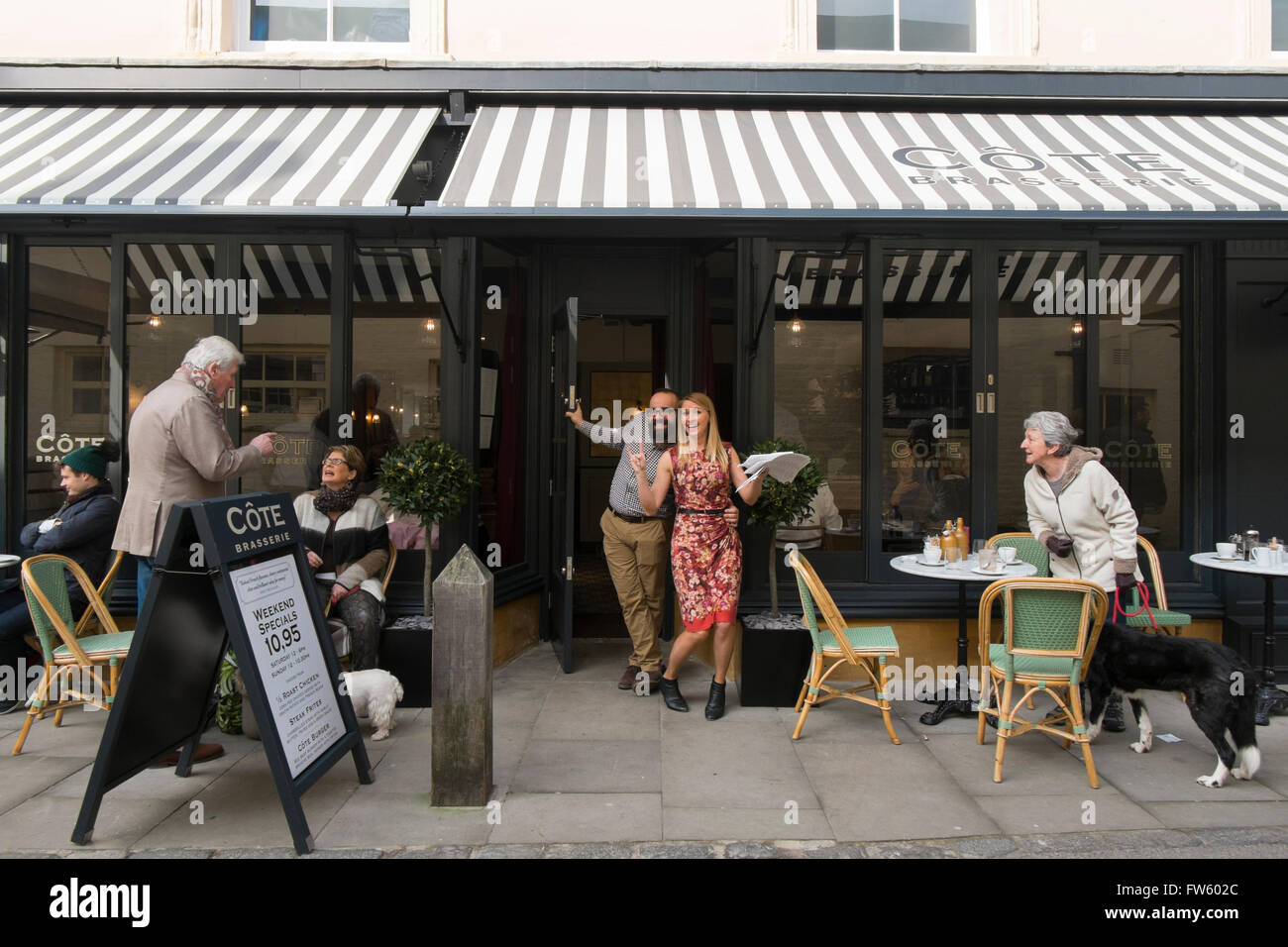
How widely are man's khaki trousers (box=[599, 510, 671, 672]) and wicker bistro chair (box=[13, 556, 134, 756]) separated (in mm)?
2936

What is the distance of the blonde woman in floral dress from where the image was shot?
5.28 m

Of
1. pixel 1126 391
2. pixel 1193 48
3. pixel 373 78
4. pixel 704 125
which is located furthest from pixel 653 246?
pixel 1193 48

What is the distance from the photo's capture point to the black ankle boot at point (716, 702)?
5301 mm

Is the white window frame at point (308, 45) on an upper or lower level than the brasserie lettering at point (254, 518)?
upper

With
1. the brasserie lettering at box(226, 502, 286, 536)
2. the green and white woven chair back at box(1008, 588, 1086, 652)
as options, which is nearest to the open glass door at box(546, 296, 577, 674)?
the brasserie lettering at box(226, 502, 286, 536)

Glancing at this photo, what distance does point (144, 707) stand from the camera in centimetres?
377

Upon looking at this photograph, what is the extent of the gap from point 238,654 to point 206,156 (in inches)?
129

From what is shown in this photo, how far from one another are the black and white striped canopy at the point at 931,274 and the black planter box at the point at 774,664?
95.7 inches

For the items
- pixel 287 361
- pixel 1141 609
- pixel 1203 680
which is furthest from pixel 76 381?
pixel 1141 609

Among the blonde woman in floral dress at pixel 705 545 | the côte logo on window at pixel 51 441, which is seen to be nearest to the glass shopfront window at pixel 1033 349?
the blonde woman in floral dress at pixel 705 545

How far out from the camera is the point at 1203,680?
4.23 metres

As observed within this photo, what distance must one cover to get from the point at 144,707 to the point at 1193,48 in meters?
8.02

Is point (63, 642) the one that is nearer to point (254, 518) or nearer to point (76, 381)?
point (254, 518)

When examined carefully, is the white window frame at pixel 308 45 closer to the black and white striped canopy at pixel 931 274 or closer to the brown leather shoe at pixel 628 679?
the black and white striped canopy at pixel 931 274
